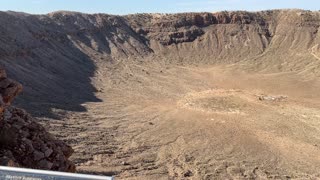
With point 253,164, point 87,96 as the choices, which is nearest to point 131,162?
point 253,164

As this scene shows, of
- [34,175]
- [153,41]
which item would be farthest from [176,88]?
A: [34,175]

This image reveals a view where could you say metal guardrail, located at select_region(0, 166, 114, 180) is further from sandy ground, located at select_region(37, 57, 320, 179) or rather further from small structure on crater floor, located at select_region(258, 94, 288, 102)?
small structure on crater floor, located at select_region(258, 94, 288, 102)

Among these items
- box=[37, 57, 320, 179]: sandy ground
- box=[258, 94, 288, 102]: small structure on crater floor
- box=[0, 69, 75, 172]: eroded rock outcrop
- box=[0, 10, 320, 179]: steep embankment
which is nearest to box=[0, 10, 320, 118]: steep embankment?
box=[0, 10, 320, 179]: steep embankment

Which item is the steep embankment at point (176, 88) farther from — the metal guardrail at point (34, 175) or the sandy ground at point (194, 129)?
the metal guardrail at point (34, 175)

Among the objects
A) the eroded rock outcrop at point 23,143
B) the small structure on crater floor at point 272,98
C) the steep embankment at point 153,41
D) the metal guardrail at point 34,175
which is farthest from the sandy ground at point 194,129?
the metal guardrail at point 34,175

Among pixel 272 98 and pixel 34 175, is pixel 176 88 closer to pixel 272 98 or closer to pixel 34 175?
pixel 272 98

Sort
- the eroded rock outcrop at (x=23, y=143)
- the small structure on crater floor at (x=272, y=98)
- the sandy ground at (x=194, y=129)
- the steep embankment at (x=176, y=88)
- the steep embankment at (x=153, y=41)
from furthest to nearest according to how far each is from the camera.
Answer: the steep embankment at (x=153, y=41)
the small structure on crater floor at (x=272, y=98)
the steep embankment at (x=176, y=88)
the sandy ground at (x=194, y=129)
the eroded rock outcrop at (x=23, y=143)
